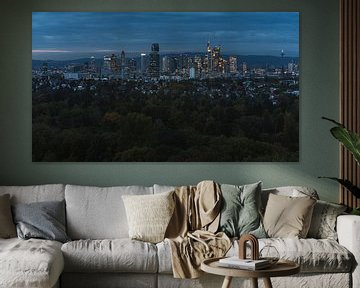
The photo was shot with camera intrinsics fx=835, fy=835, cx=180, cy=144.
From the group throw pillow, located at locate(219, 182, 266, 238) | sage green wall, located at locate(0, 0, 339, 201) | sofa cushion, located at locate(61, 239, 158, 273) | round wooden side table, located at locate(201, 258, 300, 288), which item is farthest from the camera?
sage green wall, located at locate(0, 0, 339, 201)

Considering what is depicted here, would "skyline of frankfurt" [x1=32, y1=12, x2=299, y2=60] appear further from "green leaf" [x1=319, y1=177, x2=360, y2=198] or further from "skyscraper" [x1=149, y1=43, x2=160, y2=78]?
"green leaf" [x1=319, y1=177, x2=360, y2=198]

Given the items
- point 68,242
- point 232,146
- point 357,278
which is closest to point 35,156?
point 68,242

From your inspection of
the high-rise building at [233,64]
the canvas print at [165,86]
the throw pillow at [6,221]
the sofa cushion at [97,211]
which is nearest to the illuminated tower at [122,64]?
the canvas print at [165,86]

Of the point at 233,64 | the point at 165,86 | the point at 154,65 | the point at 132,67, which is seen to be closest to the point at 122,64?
the point at 132,67

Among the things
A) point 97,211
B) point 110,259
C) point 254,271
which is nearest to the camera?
point 254,271

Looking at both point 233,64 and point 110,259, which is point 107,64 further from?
point 110,259

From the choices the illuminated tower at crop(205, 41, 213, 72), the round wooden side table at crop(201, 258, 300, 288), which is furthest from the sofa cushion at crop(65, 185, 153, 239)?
the round wooden side table at crop(201, 258, 300, 288)

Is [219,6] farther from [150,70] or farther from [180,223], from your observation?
[180,223]
